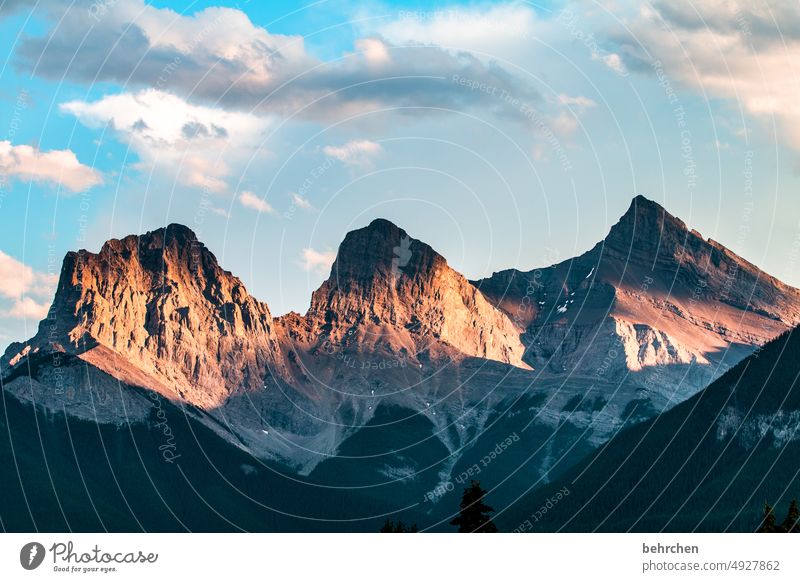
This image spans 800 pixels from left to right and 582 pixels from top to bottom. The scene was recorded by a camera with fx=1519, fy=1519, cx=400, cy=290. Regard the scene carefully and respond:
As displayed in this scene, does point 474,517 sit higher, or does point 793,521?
point 474,517

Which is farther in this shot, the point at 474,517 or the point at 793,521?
the point at 793,521
